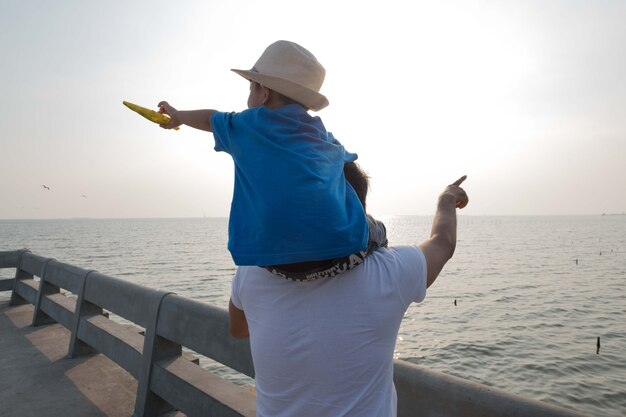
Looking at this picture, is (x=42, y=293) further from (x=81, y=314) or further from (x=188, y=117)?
(x=188, y=117)

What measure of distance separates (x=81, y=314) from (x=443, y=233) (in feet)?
16.8

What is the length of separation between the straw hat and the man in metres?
0.57

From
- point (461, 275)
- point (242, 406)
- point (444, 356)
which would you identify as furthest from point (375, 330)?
point (461, 275)

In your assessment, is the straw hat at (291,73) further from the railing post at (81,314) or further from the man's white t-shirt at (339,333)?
the railing post at (81,314)

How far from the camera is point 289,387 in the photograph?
4.92ft

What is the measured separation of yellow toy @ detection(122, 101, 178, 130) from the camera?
170 centimetres

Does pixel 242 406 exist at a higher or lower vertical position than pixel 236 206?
lower

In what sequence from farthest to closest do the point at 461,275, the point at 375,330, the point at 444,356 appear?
the point at 461,275
the point at 444,356
the point at 375,330

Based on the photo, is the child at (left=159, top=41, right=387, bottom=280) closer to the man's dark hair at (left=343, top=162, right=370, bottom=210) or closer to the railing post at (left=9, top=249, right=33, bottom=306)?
the man's dark hair at (left=343, top=162, right=370, bottom=210)

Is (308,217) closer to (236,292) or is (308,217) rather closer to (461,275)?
(236,292)

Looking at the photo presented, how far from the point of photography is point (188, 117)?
162 cm

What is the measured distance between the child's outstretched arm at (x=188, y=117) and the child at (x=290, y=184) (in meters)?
0.06

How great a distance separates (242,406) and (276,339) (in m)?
1.78

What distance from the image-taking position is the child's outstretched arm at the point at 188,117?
159 centimetres
